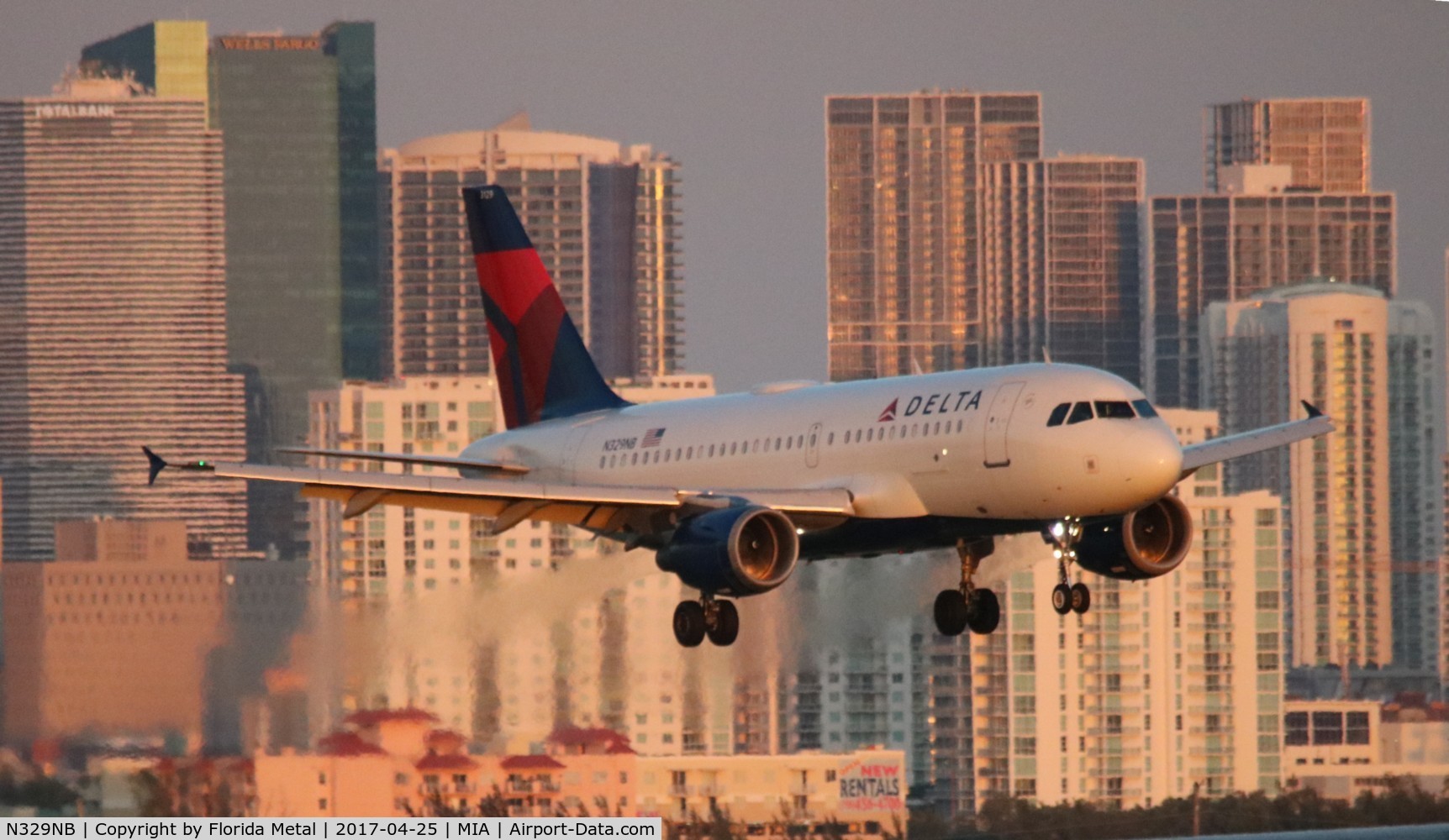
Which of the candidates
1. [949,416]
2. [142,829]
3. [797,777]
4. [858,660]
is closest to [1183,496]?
[858,660]

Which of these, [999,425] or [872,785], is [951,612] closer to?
[999,425]

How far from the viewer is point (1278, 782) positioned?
328 feet

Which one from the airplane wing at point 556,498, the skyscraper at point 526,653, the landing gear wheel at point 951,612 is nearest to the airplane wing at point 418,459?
the airplane wing at point 556,498

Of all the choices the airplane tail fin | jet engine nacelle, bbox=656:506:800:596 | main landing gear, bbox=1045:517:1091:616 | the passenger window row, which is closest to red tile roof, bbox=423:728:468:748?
the airplane tail fin

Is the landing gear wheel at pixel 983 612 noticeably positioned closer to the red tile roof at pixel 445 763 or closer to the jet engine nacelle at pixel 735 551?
the jet engine nacelle at pixel 735 551

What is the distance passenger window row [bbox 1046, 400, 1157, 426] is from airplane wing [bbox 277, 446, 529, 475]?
10.0 m

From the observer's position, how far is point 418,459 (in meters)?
42.0

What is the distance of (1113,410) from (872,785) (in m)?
48.9

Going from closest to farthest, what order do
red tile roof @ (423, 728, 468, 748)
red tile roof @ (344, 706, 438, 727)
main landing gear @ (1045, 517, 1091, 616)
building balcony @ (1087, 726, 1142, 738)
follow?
main landing gear @ (1045, 517, 1091, 616) < red tile roof @ (344, 706, 438, 727) < red tile roof @ (423, 728, 468, 748) < building balcony @ (1087, 726, 1142, 738)

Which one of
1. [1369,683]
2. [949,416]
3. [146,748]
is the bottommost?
[1369,683]

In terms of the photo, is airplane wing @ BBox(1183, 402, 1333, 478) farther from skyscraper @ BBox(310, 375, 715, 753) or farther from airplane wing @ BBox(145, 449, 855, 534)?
skyscraper @ BBox(310, 375, 715, 753)

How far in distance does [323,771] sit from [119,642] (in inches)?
274

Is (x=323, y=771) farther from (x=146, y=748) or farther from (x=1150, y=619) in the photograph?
(x=1150, y=619)

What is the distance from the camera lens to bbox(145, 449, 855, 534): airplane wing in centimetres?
3822
